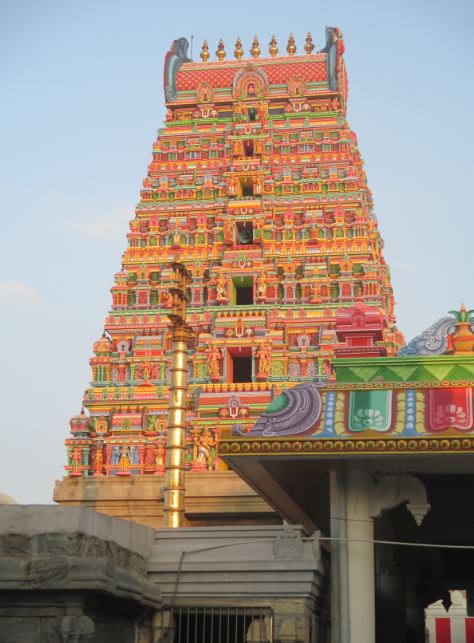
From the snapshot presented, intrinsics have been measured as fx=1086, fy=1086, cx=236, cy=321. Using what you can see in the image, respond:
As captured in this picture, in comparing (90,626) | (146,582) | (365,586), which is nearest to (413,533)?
(365,586)

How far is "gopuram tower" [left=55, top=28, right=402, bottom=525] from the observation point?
38.3 meters

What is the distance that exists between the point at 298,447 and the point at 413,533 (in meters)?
6.97

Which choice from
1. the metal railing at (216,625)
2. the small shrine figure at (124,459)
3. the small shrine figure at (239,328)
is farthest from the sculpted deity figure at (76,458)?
the metal railing at (216,625)

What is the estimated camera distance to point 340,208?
41.5 metres

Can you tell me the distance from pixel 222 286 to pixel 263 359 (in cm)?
348

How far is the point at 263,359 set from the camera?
38.5 m

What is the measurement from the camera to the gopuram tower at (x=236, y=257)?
38.3m

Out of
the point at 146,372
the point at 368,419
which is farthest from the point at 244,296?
the point at 368,419

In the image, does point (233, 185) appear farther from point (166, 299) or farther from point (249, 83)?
point (166, 299)

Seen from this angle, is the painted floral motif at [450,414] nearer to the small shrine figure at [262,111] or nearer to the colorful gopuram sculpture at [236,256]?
the colorful gopuram sculpture at [236,256]

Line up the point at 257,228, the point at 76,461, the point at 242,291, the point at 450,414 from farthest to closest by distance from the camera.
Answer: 1. the point at 242,291
2. the point at 257,228
3. the point at 76,461
4. the point at 450,414

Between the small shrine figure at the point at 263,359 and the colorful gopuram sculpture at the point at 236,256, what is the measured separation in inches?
2.3

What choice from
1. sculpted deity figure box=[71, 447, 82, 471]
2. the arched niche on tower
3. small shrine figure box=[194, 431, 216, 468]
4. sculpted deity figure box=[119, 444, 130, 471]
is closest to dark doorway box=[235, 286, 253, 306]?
small shrine figure box=[194, 431, 216, 468]

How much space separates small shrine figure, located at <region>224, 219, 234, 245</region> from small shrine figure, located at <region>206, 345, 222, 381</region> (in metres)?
4.63
